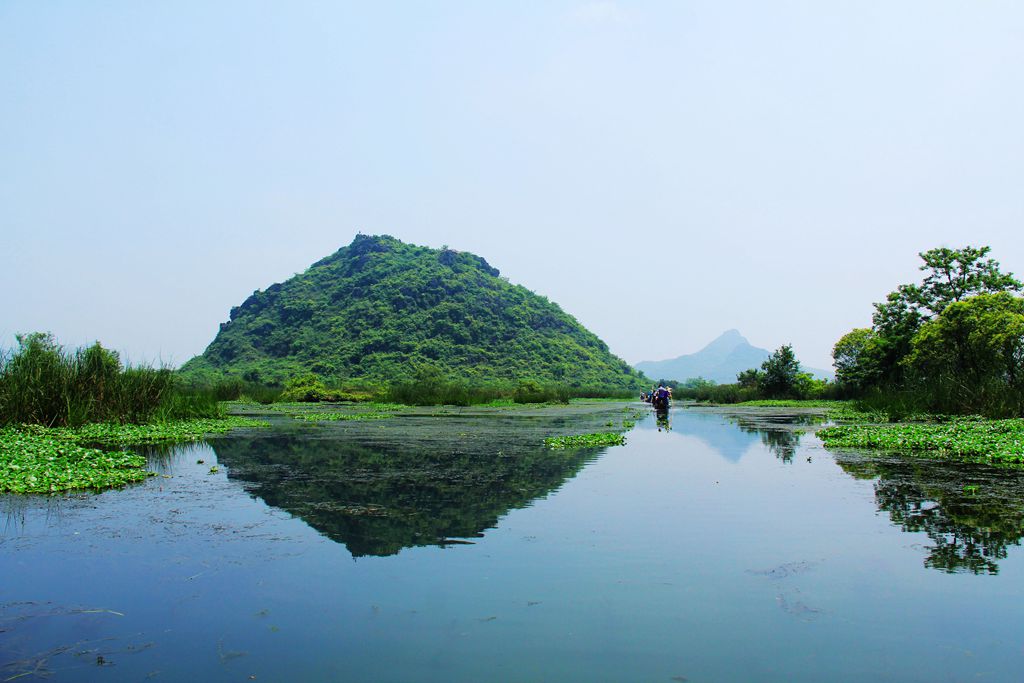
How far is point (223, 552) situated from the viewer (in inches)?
280

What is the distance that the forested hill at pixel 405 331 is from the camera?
93.1 meters

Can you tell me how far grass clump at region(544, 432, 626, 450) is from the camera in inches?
706

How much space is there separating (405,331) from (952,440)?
8764 centimetres

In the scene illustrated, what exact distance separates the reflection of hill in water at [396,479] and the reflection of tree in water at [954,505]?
194 inches

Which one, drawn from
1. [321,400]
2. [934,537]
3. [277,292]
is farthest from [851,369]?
[277,292]

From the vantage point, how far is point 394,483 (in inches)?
450

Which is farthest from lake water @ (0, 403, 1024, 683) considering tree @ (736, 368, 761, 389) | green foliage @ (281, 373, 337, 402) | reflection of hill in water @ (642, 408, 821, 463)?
tree @ (736, 368, 761, 389)

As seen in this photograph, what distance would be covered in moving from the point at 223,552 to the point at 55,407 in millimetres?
14589

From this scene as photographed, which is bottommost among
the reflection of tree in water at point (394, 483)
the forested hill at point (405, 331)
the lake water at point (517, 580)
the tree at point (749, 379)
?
the lake water at point (517, 580)

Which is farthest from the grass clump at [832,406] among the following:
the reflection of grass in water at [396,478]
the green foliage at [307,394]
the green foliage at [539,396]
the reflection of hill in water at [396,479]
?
the green foliage at [307,394]

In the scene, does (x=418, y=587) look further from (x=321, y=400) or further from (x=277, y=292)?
(x=277, y=292)

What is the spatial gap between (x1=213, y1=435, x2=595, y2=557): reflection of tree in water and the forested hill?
64274mm

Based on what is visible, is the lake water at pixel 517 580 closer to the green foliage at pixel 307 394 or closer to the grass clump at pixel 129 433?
the grass clump at pixel 129 433

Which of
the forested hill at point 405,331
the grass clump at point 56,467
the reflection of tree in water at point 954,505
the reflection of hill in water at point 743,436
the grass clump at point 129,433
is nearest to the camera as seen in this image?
the reflection of tree in water at point 954,505
